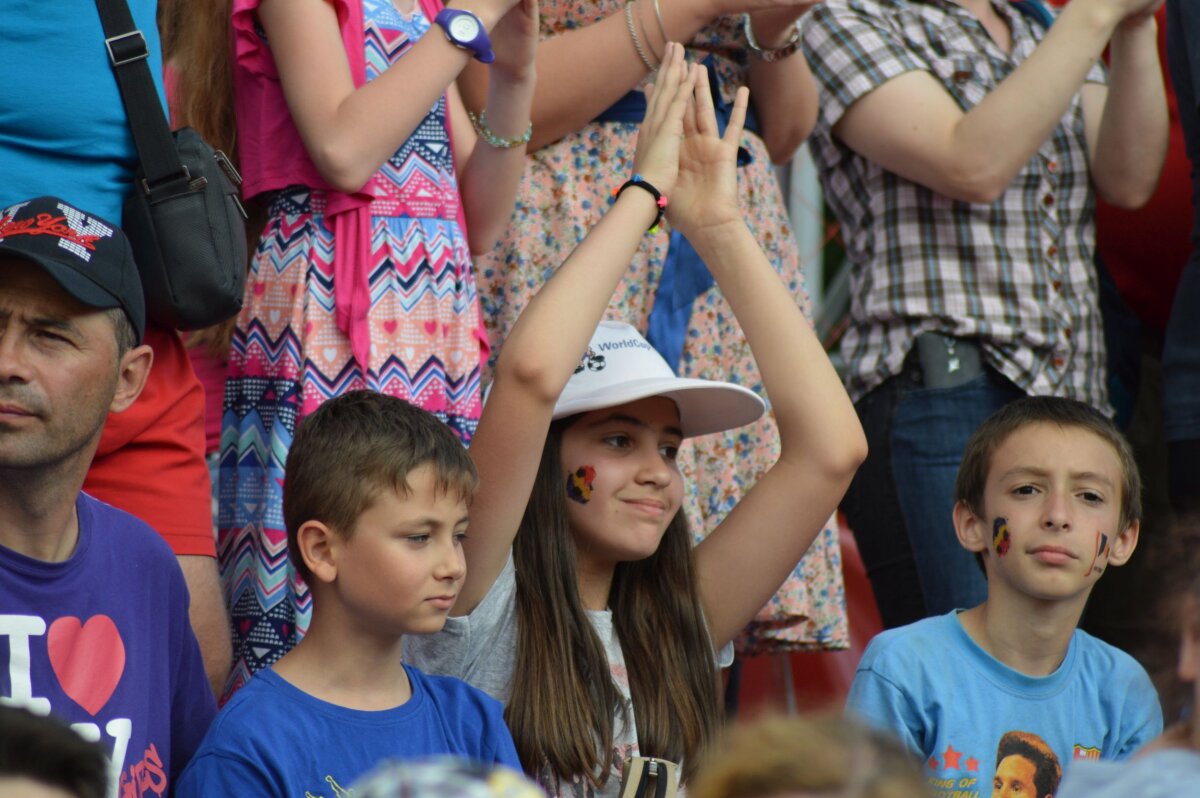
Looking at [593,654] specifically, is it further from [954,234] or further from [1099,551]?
[954,234]

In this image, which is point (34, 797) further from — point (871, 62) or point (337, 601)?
point (871, 62)

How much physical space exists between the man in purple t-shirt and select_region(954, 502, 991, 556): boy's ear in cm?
149

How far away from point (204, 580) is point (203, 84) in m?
1.09

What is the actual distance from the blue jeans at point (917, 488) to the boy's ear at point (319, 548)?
4.67 ft

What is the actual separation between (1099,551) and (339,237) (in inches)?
59.6

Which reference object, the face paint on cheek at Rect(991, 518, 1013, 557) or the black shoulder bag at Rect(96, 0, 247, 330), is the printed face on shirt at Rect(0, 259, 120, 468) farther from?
the face paint on cheek at Rect(991, 518, 1013, 557)

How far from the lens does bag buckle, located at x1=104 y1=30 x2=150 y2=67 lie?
8.58ft

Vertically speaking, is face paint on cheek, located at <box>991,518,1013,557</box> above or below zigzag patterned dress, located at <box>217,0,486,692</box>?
below

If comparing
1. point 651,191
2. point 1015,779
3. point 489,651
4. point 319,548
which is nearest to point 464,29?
point 651,191

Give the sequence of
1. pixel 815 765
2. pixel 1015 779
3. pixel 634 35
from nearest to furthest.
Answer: pixel 815 765
pixel 1015 779
pixel 634 35

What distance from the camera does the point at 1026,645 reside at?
2.99 m

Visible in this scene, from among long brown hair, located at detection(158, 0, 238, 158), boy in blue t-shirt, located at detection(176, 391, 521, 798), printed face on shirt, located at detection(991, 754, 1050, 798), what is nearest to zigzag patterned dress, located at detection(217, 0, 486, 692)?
long brown hair, located at detection(158, 0, 238, 158)

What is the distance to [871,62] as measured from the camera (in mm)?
3701

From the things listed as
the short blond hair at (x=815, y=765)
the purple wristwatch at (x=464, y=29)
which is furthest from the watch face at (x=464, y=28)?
the short blond hair at (x=815, y=765)
